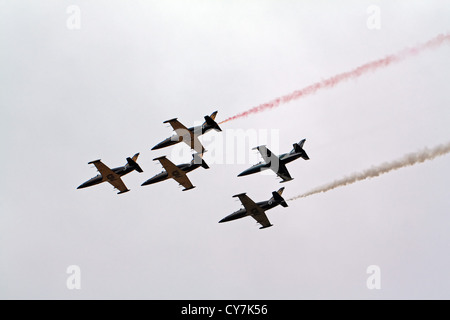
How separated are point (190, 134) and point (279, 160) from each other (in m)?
7.59

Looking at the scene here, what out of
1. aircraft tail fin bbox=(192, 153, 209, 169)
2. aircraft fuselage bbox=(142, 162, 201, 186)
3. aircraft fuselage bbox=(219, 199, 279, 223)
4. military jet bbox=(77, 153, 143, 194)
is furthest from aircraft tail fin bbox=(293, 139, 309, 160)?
military jet bbox=(77, 153, 143, 194)

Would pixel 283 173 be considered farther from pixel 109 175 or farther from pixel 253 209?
pixel 109 175

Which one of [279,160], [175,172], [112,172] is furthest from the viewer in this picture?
[112,172]

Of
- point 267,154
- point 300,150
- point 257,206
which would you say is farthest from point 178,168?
point 300,150

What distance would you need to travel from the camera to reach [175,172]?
70.7 meters

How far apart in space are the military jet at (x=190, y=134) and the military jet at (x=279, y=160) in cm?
429

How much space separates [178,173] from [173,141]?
133 inches

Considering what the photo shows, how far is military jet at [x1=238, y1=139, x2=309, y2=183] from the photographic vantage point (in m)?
67.1

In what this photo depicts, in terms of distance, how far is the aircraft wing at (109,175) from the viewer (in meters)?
70.7

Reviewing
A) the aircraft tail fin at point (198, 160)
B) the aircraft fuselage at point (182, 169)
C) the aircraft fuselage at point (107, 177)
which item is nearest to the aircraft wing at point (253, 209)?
the aircraft tail fin at point (198, 160)

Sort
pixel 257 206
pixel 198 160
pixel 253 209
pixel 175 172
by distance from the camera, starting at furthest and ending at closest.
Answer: pixel 175 172
pixel 198 160
pixel 253 209
pixel 257 206
